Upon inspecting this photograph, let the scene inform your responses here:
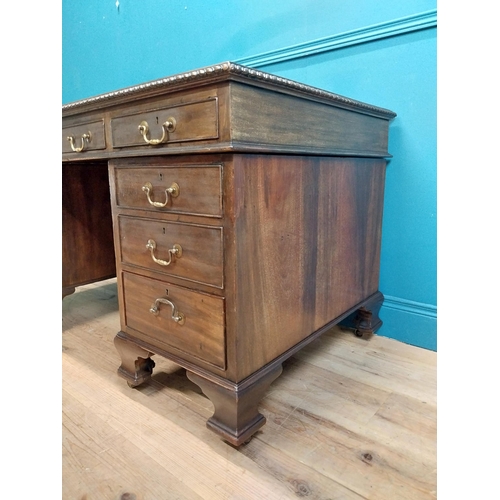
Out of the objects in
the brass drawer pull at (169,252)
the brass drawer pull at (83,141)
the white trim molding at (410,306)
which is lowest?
the white trim molding at (410,306)

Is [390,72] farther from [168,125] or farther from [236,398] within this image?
[236,398]

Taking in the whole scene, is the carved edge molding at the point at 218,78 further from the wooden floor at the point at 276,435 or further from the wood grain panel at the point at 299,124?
the wooden floor at the point at 276,435

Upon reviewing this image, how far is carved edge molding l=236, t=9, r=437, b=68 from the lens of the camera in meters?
1.21

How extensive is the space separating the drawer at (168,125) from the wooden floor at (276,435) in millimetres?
675

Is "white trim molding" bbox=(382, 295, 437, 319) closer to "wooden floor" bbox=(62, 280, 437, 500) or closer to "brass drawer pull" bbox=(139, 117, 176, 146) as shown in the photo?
"wooden floor" bbox=(62, 280, 437, 500)

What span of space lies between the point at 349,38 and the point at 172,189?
93 centimetres

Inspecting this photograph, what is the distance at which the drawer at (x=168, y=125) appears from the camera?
2.52ft

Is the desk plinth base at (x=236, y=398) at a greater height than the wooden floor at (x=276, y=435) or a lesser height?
greater

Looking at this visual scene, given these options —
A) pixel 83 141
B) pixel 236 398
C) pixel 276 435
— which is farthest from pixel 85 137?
pixel 276 435

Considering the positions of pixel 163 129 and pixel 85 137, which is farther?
pixel 85 137

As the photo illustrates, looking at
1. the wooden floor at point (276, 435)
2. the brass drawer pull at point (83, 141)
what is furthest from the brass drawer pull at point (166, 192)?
the wooden floor at point (276, 435)

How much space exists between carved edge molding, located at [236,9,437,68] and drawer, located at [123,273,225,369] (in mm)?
1055

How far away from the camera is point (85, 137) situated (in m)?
1.11

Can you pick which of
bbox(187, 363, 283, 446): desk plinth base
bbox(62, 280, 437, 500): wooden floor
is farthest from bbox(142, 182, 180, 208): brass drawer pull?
bbox(62, 280, 437, 500): wooden floor
